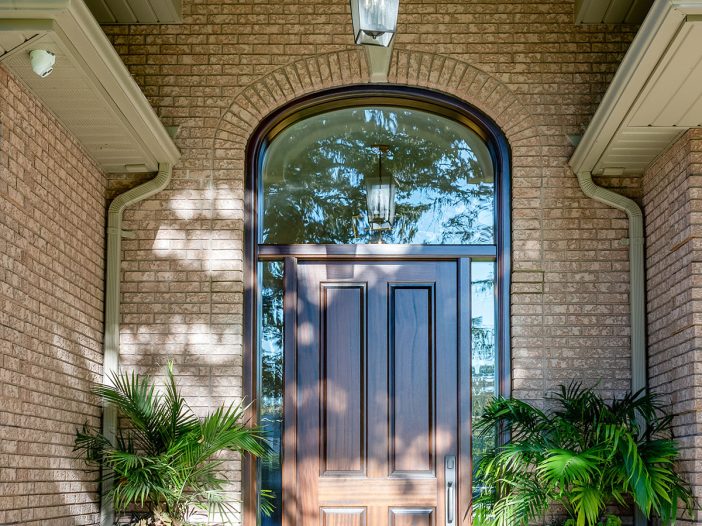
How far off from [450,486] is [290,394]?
1.13 metres

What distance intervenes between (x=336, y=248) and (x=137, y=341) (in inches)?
53.7

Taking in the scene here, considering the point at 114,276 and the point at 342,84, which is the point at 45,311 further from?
the point at 342,84

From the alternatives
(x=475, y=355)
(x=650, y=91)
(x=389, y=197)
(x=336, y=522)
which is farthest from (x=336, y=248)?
(x=650, y=91)

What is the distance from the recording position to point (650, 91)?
4.99 meters

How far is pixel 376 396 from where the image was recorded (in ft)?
20.9

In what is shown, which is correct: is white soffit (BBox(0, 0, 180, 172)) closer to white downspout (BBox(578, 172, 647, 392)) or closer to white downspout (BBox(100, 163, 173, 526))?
white downspout (BBox(100, 163, 173, 526))

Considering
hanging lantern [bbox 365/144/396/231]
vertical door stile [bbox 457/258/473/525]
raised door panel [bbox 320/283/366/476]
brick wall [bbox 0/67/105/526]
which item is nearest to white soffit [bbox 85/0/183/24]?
brick wall [bbox 0/67/105/526]

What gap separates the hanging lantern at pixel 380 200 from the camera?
6.61 m

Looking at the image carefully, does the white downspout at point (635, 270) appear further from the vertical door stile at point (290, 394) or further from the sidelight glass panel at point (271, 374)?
the sidelight glass panel at point (271, 374)

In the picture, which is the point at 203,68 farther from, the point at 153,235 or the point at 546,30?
the point at 546,30

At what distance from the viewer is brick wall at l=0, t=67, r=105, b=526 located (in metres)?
4.79

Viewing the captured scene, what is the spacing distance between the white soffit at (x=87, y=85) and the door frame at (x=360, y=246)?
628mm

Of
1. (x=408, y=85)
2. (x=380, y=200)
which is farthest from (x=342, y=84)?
(x=380, y=200)

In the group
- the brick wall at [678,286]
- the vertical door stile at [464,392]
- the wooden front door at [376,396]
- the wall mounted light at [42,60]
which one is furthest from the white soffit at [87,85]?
the brick wall at [678,286]
